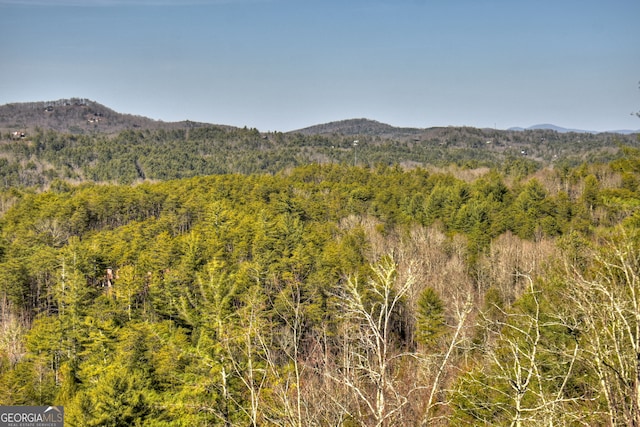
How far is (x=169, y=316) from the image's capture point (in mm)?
29359

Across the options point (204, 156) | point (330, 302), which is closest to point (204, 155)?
point (204, 156)

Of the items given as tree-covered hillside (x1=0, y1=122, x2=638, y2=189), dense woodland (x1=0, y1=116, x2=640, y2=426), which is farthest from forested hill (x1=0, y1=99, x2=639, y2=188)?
dense woodland (x1=0, y1=116, x2=640, y2=426)

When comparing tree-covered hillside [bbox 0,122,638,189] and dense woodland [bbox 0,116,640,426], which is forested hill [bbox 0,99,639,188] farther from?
dense woodland [bbox 0,116,640,426]

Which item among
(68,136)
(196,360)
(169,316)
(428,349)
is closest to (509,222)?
(428,349)

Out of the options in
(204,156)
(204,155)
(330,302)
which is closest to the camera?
(330,302)

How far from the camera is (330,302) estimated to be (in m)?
18.0

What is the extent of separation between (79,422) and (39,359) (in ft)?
36.5

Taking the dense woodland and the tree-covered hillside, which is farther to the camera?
the tree-covered hillside

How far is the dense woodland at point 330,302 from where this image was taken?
5895mm

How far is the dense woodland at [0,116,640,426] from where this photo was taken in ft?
19.3

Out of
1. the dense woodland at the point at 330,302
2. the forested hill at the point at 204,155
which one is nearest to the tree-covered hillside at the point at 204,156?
the forested hill at the point at 204,155

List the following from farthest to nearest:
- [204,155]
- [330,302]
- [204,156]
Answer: [204,155], [204,156], [330,302]

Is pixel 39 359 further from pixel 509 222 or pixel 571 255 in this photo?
pixel 509 222

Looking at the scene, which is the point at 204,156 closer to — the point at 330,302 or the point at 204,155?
the point at 204,155
